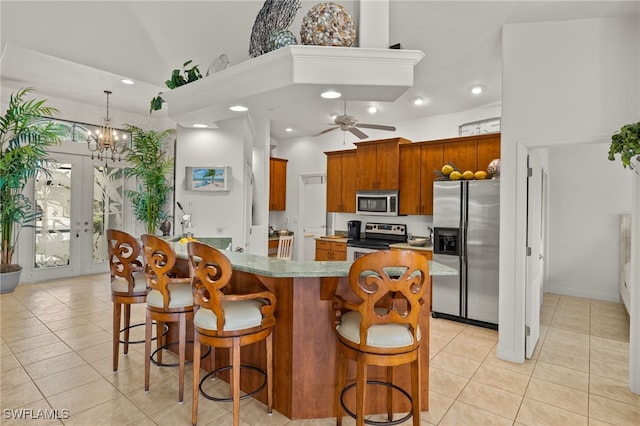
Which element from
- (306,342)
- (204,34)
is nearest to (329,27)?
(204,34)

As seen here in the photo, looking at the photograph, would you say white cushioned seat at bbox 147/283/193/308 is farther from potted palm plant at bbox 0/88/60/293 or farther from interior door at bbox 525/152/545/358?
potted palm plant at bbox 0/88/60/293

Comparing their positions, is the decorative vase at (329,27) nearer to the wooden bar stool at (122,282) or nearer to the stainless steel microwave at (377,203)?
the wooden bar stool at (122,282)

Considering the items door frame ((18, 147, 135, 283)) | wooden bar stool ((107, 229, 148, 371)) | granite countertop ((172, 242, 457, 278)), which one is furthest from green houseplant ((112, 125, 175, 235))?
granite countertop ((172, 242, 457, 278))

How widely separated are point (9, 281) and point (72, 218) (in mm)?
1436

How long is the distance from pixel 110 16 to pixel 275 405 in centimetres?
360

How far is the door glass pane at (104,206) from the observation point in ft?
21.1

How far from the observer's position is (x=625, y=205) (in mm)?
4887

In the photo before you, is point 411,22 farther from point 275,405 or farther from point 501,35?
point 275,405

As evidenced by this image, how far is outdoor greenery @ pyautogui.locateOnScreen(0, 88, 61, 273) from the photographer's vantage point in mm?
4812

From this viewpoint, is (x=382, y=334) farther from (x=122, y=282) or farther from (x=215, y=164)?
(x=215, y=164)

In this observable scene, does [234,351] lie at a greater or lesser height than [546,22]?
lesser

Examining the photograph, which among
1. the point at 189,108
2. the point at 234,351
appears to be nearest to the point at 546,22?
the point at 189,108

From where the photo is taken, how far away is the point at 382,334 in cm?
179

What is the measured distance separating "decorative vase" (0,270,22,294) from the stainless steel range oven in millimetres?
4937
